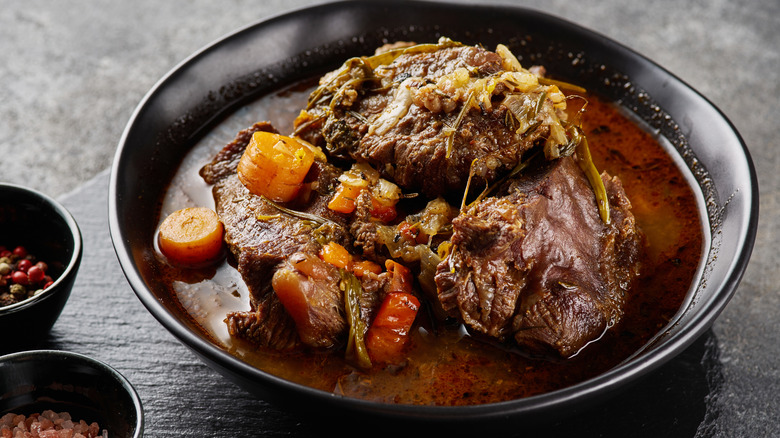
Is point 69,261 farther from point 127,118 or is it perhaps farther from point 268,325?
point 127,118

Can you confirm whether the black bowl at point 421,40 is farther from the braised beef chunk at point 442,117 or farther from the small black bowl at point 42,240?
the braised beef chunk at point 442,117

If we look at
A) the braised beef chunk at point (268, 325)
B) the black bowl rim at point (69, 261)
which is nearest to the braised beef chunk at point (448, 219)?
the braised beef chunk at point (268, 325)

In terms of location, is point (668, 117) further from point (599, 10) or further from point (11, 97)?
point (11, 97)

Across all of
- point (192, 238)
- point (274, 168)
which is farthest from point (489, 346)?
point (192, 238)

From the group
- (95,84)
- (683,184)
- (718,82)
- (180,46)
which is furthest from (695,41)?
(95,84)

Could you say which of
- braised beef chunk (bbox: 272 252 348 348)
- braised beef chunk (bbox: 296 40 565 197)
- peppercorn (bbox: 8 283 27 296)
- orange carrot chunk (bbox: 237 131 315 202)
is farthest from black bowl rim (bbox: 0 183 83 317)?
braised beef chunk (bbox: 296 40 565 197)
